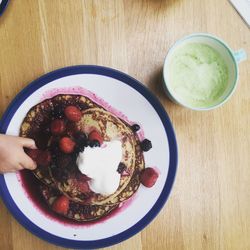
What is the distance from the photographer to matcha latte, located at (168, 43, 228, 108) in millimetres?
1128

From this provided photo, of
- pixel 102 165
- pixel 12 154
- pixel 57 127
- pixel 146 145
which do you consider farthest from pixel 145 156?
pixel 12 154

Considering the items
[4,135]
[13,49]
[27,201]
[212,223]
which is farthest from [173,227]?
[13,49]

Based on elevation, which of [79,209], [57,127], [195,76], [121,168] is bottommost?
[79,209]

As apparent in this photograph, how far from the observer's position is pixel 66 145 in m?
1.12

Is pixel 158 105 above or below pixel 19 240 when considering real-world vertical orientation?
above

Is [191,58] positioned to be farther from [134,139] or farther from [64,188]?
[64,188]

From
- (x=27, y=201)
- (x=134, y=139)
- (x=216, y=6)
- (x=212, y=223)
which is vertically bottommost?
(x=212, y=223)

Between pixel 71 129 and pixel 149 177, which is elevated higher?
pixel 71 129

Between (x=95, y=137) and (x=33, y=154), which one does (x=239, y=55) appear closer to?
(x=95, y=137)

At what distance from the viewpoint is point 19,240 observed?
3.94 feet

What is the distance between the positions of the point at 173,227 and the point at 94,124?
36 cm

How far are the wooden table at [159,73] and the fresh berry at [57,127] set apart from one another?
14 centimetres

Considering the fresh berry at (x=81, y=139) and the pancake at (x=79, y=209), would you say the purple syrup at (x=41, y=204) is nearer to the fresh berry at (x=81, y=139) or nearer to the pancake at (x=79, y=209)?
the pancake at (x=79, y=209)

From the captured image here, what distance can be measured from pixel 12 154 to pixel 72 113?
19 centimetres
